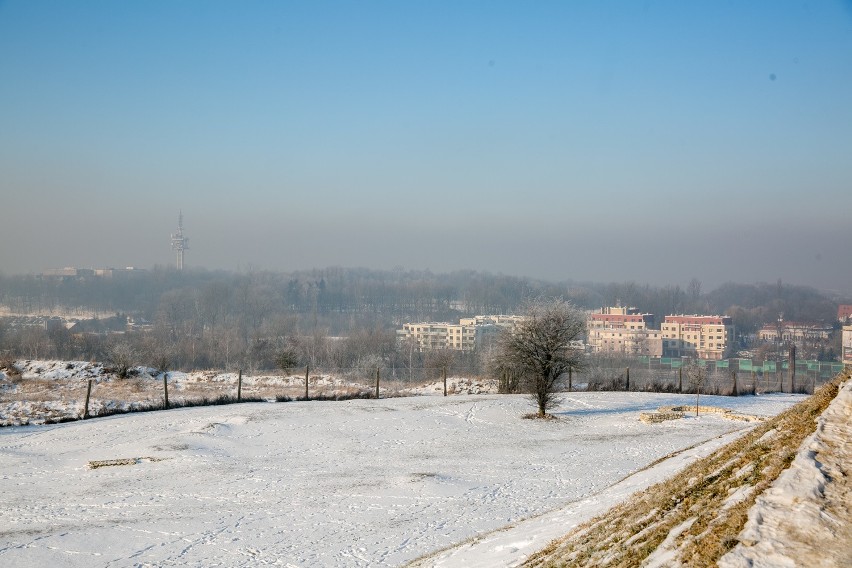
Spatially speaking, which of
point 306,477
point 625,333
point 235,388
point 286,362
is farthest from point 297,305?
point 306,477

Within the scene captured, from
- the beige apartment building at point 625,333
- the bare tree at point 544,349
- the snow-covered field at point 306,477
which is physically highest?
the bare tree at point 544,349

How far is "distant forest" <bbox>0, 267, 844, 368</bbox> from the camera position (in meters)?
76.8

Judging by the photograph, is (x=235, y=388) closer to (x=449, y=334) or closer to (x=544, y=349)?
(x=544, y=349)

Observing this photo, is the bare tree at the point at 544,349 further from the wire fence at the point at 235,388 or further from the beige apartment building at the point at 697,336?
the beige apartment building at the point at 697,336

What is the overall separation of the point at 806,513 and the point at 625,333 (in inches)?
3798

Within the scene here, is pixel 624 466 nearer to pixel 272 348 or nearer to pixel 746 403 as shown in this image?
pixel 746 403

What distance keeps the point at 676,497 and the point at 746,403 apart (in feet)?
82.9

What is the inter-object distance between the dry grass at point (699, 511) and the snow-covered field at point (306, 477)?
4.56 feet

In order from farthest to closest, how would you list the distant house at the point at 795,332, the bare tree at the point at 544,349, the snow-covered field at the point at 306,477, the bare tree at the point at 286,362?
the distant house at the point at 795,332, the bare tree at the point at 286,362, the bare tree at the point at 544,349, the snow-covered field at the point at 306,477

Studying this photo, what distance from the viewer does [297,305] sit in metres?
126

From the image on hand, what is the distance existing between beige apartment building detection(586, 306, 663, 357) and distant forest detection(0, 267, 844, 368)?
4127 millimetres

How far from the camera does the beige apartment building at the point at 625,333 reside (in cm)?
9209

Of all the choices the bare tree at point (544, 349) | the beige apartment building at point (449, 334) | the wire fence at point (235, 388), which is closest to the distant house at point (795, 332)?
the wire fence at point (235, 388)

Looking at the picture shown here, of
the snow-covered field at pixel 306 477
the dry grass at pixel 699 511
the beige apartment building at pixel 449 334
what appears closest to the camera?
the dry grass at pixel 699 511
